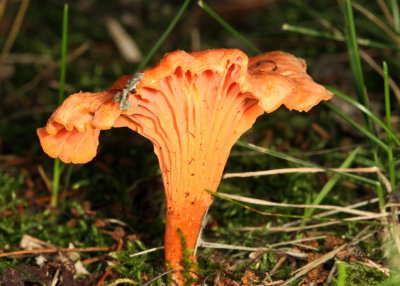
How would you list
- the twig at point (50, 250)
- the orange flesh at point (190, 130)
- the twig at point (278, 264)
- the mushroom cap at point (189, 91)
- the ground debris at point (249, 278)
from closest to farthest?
the mushroom cap at point (189, 91), the orange flesh at point (190, 130), the ground debris at point (249, 278), the twig at point (278, 264), the twig at point (50, 250)

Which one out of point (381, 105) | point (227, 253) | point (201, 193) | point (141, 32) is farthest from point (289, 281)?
point (141, 32)

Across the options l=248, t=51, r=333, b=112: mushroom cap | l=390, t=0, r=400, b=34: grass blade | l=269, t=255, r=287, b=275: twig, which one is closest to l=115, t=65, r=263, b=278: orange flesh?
l=248, t=51, r=333, b=112: mushroom cap

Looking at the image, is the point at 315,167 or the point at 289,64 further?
the point at 315,167

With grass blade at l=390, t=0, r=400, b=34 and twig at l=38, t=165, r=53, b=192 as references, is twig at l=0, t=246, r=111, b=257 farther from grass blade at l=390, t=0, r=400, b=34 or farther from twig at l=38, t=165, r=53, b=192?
grass blade at l=390, t=0, r=400, b=34

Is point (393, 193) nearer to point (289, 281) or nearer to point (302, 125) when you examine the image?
point (289, 281)

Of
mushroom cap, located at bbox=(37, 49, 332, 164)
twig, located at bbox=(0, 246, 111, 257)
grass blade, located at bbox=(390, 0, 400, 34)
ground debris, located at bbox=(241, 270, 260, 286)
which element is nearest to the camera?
mushroom cap, located at bbox=(37, 49, 332, 164)

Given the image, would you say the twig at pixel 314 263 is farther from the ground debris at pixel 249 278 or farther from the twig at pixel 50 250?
the twig at pixel 50 250

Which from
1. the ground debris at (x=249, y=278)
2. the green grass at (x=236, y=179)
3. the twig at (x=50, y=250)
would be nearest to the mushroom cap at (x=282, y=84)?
the green grass at (x=236, y=179)
